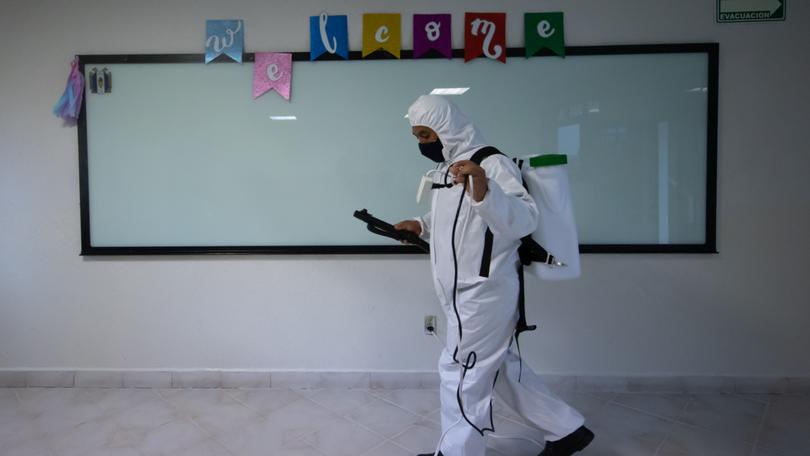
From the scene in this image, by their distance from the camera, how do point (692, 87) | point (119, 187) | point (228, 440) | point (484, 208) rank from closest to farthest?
point (484, 208) → point (228, 440) → point (692, 87) → point (119, 187)

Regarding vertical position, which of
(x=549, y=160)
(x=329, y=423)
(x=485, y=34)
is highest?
(x=485, y=34)

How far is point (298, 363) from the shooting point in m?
2.47

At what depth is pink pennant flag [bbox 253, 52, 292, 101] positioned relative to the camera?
7.70 ft

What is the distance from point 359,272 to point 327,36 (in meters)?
1.21

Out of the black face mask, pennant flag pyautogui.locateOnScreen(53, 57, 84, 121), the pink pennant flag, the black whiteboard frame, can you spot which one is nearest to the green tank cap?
the black face mask

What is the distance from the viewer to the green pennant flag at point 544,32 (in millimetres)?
2281

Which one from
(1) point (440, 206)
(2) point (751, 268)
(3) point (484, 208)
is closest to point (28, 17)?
(1) point (440, 206)

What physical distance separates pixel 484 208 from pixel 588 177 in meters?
1.24

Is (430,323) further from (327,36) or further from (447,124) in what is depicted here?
(327,36)

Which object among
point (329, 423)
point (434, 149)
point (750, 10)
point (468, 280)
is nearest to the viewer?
point (468, 280)

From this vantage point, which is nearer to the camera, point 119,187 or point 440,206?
point 440,206

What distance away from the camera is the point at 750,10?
2.26 m

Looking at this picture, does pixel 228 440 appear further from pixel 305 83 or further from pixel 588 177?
pixel 588 177

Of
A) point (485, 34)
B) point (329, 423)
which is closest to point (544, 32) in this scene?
point (485, 34)
